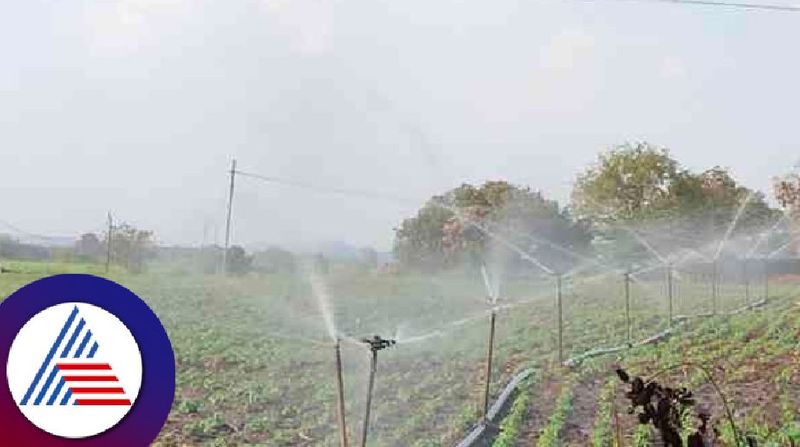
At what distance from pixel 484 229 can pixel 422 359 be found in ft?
11.0

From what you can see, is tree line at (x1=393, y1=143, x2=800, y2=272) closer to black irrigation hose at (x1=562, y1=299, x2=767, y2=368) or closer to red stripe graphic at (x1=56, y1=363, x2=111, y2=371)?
black irrigation hose at (x1=562, y1=299, x2=767, y2=368)

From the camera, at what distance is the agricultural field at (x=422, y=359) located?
4.23 metres

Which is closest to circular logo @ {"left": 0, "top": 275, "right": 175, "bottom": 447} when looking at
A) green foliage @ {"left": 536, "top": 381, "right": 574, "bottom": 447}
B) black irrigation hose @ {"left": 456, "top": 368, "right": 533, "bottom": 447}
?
black irrigation hose @ {"left": 456, "top": 368, "right": 533, "bottom": 447}

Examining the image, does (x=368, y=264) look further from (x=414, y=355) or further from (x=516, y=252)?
(x=516, y=252)

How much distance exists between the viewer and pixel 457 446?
12.9 ft

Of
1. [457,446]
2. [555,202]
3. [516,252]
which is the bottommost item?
[457,446]

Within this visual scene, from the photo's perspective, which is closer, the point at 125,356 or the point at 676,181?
the point at 125,356

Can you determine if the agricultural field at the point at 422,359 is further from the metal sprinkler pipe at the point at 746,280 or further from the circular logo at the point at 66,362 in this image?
the circular logo at the point at 66,362

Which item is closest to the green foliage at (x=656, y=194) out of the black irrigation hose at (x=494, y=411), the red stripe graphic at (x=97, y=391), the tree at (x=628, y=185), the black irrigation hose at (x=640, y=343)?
the tree at (x=628, y=185)

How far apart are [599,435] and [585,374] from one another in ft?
5.55

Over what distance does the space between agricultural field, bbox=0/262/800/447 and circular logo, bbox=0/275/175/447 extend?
1.67 meters

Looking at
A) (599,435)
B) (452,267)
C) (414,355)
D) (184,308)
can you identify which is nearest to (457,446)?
(599,435)

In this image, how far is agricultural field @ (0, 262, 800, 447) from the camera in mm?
4227

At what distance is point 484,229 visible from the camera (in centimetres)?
942
